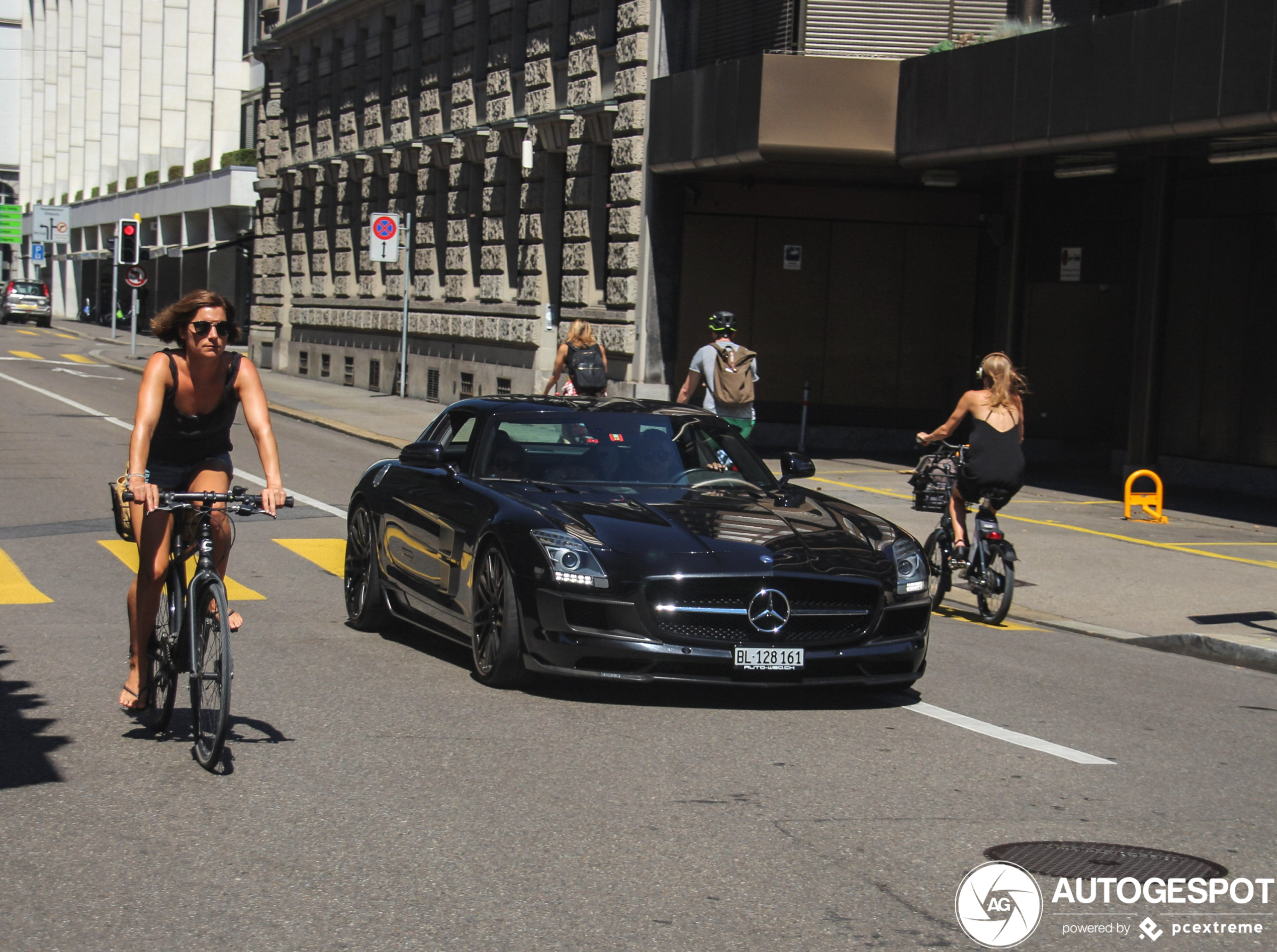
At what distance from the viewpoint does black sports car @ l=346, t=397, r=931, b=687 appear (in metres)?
7.27

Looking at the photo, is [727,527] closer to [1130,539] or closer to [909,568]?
[909,568]

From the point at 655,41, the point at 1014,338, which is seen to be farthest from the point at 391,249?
the point at 1014,338

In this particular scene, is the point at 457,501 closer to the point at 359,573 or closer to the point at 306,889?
the point at 359,573

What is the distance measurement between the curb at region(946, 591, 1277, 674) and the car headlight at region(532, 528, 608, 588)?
452cm

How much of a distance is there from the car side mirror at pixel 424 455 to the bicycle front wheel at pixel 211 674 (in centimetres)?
248

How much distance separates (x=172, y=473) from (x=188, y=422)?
0.74 ft

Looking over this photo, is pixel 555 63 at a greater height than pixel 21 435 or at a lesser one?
greater

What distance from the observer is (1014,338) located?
69.3 ft

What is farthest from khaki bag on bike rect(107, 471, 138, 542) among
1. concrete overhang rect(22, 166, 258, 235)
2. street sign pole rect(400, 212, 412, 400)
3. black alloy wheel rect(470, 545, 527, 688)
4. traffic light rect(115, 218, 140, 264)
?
concrete overhang rect(22, 166, 258, 235)

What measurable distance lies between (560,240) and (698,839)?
77.0 feet

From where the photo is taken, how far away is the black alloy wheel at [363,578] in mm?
9266

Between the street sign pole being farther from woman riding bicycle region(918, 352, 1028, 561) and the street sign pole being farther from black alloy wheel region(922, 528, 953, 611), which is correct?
woman riding bicycle region(918, 352, 1028, 561)

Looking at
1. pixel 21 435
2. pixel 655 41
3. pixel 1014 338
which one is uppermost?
pixel 655 41

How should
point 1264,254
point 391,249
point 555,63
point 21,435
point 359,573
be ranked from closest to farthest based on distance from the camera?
point 359,573 < point 1264,254 < point 21,435 < point 555,63 < point 391,249
